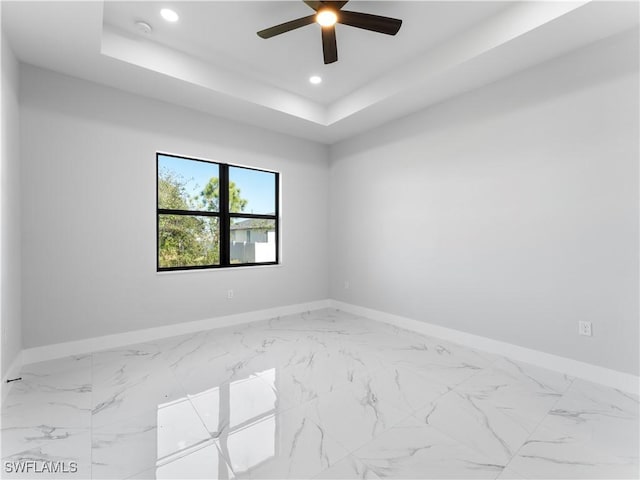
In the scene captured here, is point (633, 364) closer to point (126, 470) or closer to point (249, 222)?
point (126, 470)

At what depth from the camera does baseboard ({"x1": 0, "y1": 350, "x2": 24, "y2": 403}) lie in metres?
2.22

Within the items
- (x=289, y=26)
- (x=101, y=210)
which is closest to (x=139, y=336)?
(x=101, y=210)

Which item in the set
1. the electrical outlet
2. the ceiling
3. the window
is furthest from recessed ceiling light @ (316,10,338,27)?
the electrical outlet

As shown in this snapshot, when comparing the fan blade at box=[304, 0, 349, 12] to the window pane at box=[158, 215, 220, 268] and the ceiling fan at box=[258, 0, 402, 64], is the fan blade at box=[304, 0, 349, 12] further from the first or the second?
the window pane at box=[158, 215, 220, 268]

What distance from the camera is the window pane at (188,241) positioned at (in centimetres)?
368

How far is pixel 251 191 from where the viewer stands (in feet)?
14.5

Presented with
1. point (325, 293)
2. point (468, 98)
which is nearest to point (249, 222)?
point (325, 293)

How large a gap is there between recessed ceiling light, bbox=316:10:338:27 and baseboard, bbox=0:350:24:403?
134 inches

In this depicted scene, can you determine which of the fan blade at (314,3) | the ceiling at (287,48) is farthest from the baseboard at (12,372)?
the fan blade at (314,3)

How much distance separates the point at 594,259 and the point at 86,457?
366 centimetres

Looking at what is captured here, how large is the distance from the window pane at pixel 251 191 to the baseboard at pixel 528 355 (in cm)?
221

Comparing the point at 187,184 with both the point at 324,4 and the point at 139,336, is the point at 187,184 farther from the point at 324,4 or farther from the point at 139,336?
the point at 324,4

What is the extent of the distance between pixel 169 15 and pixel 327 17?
1336 mm

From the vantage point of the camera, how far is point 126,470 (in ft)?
5.04
